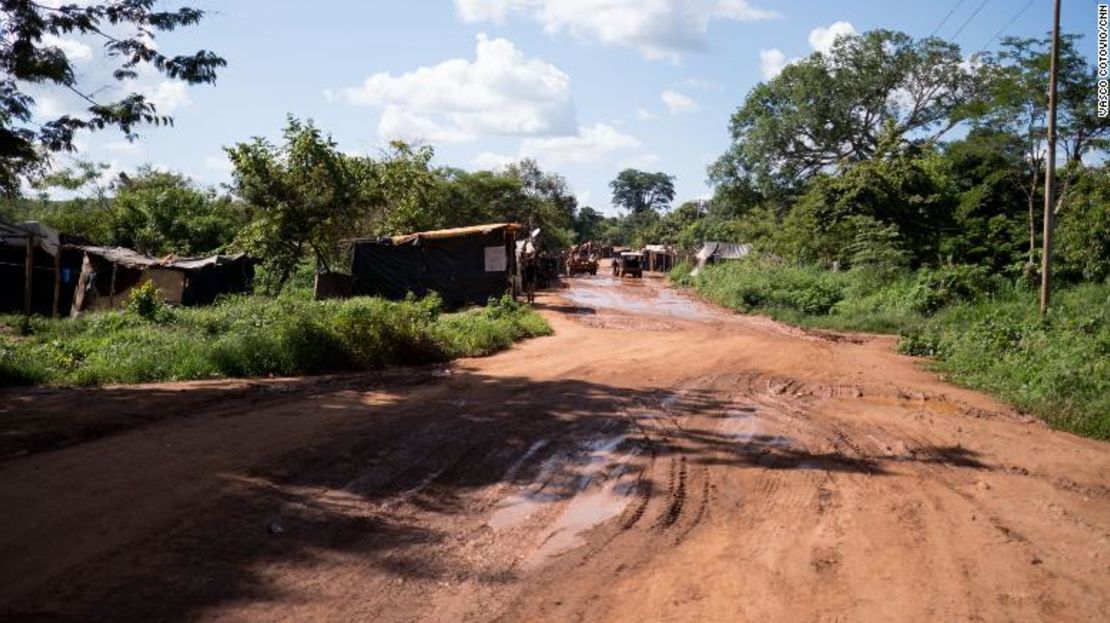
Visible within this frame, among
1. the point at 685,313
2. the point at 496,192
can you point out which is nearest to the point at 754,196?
the point at 496,192

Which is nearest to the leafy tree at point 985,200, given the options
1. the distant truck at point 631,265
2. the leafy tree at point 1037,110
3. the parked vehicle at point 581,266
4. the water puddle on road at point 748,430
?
the leafy tree at point 1037,110

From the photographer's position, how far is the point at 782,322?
21344 millimetres

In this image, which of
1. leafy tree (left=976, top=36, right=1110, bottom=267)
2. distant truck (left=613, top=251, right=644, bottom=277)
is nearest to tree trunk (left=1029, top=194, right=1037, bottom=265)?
leafy tree (left=976, top=36, right=1110, bottom=267)

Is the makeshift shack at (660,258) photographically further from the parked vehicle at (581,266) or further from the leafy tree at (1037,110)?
the leafy tree at (1037,110)

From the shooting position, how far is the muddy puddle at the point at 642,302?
23531 millimetres

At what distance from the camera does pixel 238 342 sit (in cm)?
1083

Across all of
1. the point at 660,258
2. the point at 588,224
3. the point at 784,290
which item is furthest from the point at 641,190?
the point at 784,290

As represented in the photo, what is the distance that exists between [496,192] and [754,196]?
58.3ft

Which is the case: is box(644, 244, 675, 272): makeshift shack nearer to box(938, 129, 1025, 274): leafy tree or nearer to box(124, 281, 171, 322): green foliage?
box(938, 129, 1025, 274): leafy tree

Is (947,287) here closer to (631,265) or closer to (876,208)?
(876,208)

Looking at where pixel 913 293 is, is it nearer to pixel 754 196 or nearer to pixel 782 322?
pixel 782 322

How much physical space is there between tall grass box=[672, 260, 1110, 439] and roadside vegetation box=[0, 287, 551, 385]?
8.32 m

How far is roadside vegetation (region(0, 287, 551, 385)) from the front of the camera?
32.9ft

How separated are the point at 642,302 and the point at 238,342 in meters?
18.5
